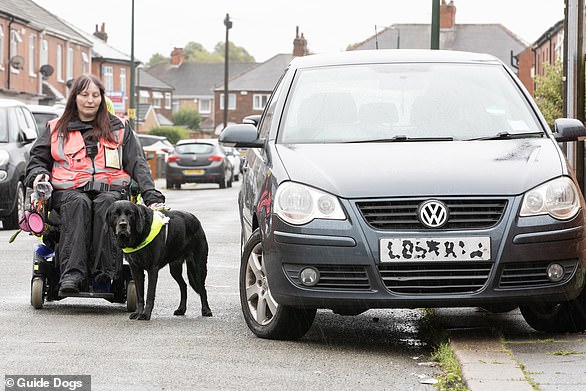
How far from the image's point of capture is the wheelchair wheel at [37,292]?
29.0ft

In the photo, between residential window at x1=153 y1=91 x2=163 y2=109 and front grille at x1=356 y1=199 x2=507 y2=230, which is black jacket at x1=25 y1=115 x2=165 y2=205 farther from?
residential window at x1=153 y1=91 x2=163 y2=109

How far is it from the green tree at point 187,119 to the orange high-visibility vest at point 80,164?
114m

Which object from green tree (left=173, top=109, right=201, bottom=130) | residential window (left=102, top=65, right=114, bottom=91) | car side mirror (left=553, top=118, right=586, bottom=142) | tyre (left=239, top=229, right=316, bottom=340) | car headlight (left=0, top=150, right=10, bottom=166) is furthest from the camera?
green tree (left=173, top=109, right=201, bottom=130)

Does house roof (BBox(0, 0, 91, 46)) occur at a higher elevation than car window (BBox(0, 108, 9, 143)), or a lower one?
higher

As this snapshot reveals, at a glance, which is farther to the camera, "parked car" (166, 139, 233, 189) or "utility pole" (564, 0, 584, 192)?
"parked car" (166, 139, 233, 189)

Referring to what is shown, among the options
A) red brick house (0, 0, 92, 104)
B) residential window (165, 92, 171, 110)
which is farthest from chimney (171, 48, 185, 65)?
red brick house (0, 0, 92, 104)

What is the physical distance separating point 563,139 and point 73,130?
3522mm

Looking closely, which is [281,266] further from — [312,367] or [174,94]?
[174,94]

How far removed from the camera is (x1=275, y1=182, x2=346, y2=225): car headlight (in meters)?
6.90

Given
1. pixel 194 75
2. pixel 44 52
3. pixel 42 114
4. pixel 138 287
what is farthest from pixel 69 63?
pixel 194 75

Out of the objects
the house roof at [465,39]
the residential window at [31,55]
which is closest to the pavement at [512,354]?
the residential window at [31,55]

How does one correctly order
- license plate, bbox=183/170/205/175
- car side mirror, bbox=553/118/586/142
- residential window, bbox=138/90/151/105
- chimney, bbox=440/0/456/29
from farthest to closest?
residential window, bbox=138/90/151/105 → chimney, bbox=440/0/456/29 → license plate, bbox=183/170/205/175 → car side mirror, bbox=553/118/586/142

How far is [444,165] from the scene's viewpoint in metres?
7.12

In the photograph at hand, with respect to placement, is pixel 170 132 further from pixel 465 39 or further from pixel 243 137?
pixel 243 137
